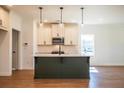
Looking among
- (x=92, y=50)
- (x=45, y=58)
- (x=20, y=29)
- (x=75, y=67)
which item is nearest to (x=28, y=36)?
(x=20, y=29)

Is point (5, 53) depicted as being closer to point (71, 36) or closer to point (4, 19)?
point (4, 19)

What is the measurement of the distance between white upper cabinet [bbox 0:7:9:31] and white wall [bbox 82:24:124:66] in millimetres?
5983

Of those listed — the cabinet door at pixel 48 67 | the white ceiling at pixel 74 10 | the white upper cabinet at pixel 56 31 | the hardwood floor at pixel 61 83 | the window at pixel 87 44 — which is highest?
the white ceiling at pixel 74 10

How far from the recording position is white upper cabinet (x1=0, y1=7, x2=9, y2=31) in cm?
703

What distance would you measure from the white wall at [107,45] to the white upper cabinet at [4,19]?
19.6 feet

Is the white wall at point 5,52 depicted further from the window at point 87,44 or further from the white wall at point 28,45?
the window at point 87,44

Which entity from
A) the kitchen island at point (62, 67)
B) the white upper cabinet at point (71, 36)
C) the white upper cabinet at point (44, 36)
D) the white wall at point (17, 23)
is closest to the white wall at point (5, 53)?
the white wall at point (17, 23)

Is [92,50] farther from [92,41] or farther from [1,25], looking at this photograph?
[1,25]

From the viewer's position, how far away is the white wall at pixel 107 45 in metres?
12.6

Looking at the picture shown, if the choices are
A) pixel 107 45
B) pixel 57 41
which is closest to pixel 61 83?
pixel 57 41

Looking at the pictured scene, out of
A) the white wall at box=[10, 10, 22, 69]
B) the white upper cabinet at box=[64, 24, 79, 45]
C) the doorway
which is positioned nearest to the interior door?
the doorway

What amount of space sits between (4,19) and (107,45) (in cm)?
737

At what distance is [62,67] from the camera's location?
743cm
